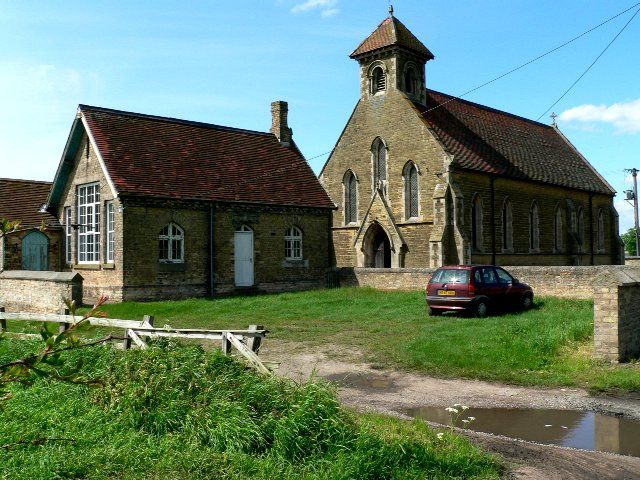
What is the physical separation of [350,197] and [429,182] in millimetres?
5996

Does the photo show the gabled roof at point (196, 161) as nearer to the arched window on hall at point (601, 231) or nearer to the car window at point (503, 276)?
the car window at point (503, 276)

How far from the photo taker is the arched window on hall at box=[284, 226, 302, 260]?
29172 mm

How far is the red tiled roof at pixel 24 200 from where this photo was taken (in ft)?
92.7

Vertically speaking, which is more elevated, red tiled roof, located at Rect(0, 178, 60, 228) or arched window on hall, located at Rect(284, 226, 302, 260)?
red tiled roof, located at Rect(0, 178, 60, 228)

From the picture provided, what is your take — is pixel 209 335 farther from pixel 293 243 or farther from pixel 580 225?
pixel 580 225

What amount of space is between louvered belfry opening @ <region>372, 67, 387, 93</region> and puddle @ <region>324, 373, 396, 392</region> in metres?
25.7

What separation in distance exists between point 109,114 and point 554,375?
22138 millimetres

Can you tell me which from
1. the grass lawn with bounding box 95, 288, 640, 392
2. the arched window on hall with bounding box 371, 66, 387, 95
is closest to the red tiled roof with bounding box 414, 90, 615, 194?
the arched window on hall with bounding box 371, 66, 387, 95

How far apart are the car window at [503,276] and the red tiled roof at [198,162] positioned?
11.8 metres

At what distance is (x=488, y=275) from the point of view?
62.8ft

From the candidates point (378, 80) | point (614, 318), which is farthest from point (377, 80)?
point (614, 318)

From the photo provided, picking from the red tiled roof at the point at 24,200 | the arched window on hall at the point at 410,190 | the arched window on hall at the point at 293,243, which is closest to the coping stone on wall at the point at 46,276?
the red tiled roof at the point at 24,200

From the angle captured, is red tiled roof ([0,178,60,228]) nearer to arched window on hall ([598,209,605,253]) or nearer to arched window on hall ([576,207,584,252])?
arched window on hall ([576,207,584,252])

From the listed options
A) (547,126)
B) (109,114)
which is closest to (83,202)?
(109,114)
